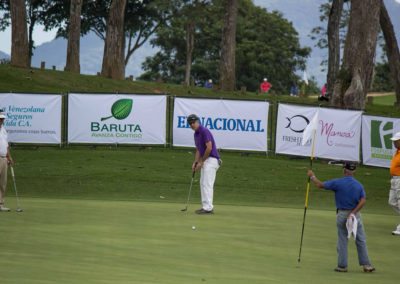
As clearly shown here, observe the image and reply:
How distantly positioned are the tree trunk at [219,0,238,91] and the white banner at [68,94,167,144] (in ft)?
65.0

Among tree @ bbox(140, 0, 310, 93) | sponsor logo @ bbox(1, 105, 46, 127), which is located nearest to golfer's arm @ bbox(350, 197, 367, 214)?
sponsor logo @ bbox(1, 105, 46, 127)

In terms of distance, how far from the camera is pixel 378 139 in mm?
32875

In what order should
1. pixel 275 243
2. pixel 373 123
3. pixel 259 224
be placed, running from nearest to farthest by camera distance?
pixel 275 243 < pixel 259 224 < pixel 373 123

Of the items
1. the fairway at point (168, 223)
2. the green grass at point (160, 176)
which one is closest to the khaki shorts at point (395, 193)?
the fairway at point (168, 223)

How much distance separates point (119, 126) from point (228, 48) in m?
21.5

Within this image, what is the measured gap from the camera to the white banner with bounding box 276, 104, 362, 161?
33000 mm

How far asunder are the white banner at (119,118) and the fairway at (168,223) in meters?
0.59

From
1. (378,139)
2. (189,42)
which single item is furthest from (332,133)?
(189,42)

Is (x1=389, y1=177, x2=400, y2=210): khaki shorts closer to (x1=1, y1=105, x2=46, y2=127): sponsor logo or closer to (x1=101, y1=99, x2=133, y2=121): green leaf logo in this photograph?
(x1=101, y1=99, x2=133, y2=121): green leaf logo

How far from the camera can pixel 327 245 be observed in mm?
17484

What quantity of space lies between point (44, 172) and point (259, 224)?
12.2m

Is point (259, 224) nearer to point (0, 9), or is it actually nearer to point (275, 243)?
point (275, 243)

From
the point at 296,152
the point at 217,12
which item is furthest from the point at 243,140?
the point at 217,12

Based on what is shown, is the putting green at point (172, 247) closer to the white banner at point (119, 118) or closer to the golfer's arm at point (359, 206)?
the golfer's arm at point (359, 206)
